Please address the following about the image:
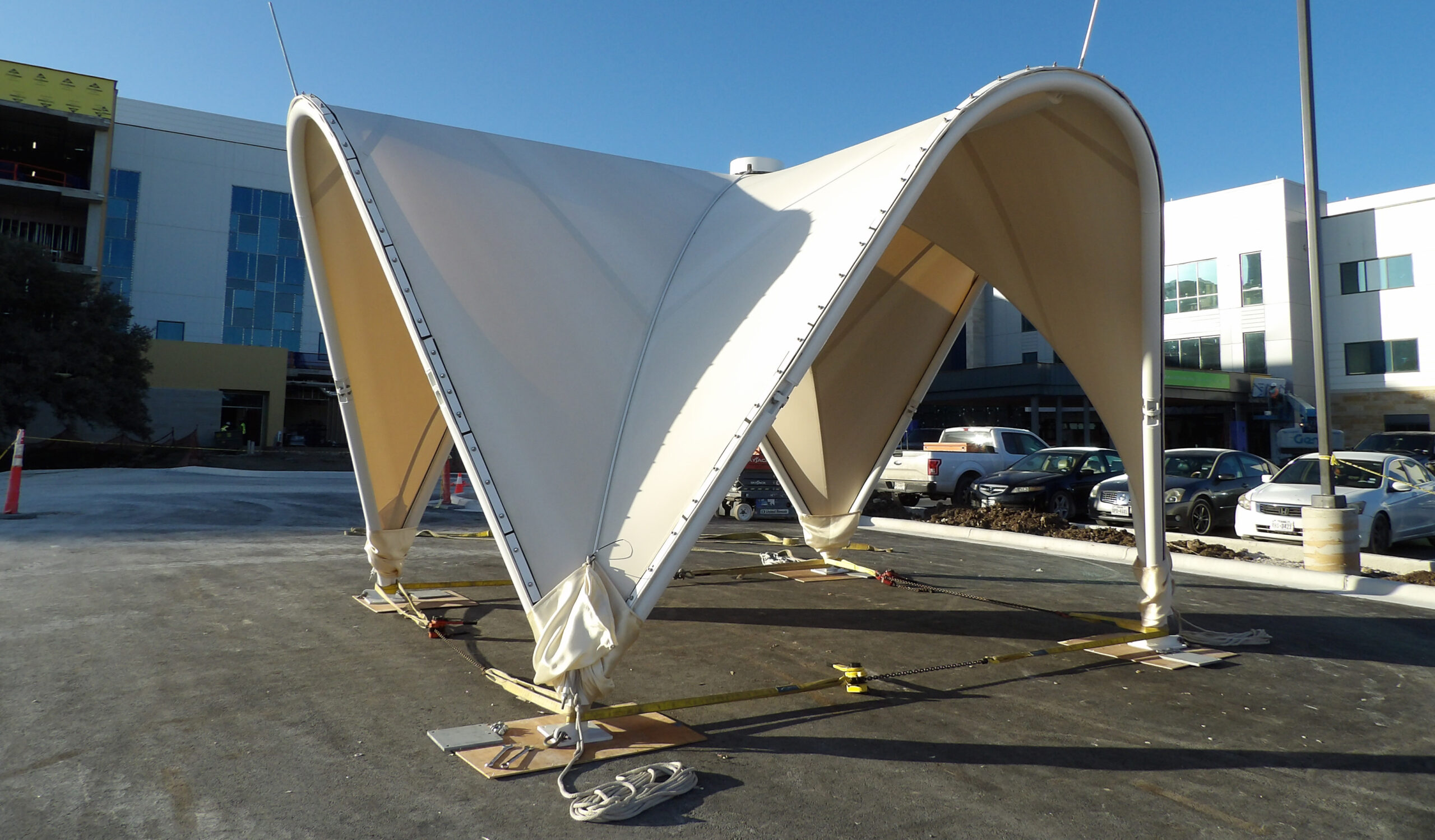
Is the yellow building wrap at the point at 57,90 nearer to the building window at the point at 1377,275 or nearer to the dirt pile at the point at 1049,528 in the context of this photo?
the dirt pile at the point at 1049,528

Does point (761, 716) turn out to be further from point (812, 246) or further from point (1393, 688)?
point (1393, 688)

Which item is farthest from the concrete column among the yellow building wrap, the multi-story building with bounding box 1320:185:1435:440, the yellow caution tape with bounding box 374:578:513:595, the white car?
the yellow building wrap

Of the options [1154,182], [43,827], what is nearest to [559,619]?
[43,827]

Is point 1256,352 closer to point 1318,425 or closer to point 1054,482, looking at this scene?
point 1054,482

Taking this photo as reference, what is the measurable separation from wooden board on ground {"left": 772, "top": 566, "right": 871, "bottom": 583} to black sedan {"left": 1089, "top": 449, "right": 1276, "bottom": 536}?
245 inches

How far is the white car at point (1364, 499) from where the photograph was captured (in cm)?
1283

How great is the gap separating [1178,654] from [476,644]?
18.4 ft

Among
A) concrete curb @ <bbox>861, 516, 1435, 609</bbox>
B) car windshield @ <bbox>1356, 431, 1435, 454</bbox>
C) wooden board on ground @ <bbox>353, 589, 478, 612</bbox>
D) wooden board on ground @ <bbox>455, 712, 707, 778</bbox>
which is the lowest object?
wooden board on ground @ <bbox>455, 712, 707, 778</bbox>

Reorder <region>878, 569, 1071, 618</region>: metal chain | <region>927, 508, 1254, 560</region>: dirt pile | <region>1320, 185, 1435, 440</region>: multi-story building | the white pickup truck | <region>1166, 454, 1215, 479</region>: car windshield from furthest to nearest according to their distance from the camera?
<region>1320, 185, 1435, 440</region>: multi-story building
the white pickup truck
<region>1166, 454, 1215, 479</region>: car windshield
<region>927, 508, 1254, 560</region>: dirt pile
<region>878, 569, 1071, 618</region>: metal chain

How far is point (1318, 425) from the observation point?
10953 millimetres

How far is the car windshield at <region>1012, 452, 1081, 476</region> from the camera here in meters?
17.8

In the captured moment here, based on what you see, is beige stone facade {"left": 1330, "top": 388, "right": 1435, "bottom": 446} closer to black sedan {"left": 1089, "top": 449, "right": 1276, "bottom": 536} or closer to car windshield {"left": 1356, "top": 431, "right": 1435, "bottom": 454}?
car windshield {"left": 1356, "top": 431, "right": 1435, "bottom": 454}

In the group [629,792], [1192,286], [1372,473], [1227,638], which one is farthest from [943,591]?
[1192,286]

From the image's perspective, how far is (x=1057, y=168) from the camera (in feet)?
23.9
